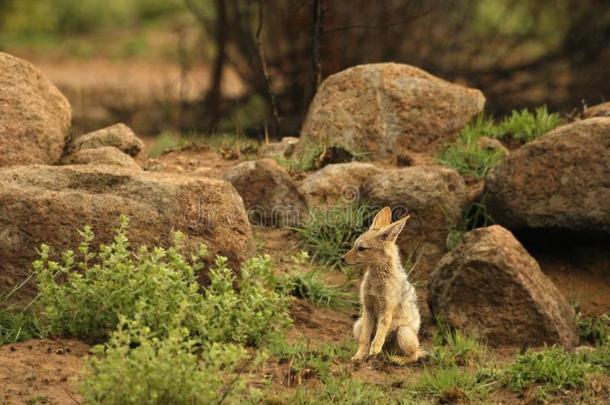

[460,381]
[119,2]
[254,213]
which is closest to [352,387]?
[460,381]

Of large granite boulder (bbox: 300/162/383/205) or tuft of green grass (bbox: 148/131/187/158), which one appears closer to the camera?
large granite boulder (bbox: 300/162/383/205)

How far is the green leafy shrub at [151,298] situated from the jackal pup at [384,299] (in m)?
0.60

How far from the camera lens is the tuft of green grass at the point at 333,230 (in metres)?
10.6

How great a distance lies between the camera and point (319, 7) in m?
13.4

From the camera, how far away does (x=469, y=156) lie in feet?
38.7

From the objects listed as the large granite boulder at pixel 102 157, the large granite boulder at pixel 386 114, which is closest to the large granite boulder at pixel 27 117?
the large granite boulder at pixel 102 157

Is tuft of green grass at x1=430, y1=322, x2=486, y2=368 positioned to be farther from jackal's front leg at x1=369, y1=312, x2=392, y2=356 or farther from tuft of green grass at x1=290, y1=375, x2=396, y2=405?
tuft of green grass at x1=290, y1=375, x2=396, y2=405

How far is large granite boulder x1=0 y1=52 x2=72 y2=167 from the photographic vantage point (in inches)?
414

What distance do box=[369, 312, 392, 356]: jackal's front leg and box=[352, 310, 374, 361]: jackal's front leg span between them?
6cm

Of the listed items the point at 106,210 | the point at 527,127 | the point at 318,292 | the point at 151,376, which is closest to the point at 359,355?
the point at 318,292

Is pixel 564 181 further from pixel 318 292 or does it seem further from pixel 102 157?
pixel 102 157

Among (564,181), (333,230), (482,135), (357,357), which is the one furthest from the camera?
(482,135)

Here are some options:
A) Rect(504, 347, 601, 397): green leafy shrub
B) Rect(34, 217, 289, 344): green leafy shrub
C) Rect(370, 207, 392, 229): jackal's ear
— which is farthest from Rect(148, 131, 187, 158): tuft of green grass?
Rect(504, 347, 601, 397): green leafy shrub

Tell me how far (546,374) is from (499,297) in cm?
148
